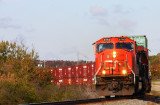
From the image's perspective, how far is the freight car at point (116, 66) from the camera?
16.6 meters

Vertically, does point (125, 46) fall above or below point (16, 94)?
above

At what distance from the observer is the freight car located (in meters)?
16.6

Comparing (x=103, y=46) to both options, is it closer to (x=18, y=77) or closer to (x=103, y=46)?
(x=103, y=46)

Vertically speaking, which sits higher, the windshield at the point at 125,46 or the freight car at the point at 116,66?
the windshield at the point at 125,46

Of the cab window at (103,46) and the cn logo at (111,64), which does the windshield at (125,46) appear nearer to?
the cab window at (103,46)

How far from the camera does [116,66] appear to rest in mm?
16984

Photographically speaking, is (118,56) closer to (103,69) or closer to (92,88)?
(103,69)

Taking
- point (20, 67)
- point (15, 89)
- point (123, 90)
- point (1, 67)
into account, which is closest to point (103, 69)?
point (123, 90)

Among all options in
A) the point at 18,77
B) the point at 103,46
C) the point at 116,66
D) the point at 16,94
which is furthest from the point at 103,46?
the point at 18,77

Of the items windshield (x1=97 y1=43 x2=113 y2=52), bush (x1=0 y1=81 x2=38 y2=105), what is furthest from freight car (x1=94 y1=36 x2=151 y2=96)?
bush (x1=0 y1=81 x2=38 y2=105)

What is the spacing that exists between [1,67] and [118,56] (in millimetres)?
17723

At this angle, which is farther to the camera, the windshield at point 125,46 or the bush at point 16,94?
the windshield at point 125,46

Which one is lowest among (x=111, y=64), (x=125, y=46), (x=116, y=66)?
(x=116, y=66)

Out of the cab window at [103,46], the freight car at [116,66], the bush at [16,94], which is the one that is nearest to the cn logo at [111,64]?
the freight car at [116,66]
